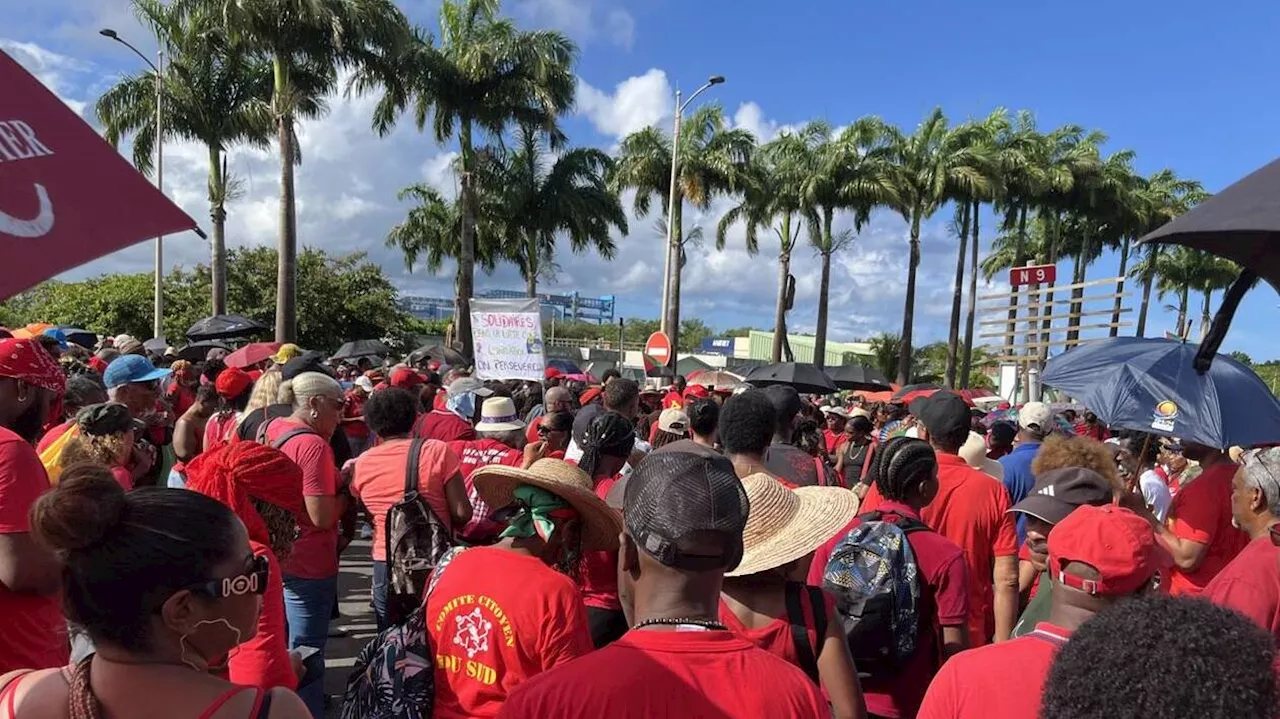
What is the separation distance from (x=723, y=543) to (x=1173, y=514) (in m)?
2.99

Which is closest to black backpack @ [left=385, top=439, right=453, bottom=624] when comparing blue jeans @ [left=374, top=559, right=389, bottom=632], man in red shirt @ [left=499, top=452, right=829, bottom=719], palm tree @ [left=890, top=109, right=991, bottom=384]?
blue jeans @ [left=374, top=559, right=389, bottom=632]

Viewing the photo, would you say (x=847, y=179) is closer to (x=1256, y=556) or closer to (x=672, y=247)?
(x=672, y=247)

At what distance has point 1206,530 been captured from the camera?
353 cm

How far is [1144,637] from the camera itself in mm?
1275

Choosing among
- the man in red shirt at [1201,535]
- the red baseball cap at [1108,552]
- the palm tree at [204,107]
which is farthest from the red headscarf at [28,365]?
the palm tree at [204,107]

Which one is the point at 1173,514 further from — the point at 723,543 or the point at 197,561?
the point at 197,561

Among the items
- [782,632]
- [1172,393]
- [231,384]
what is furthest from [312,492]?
[1172,393]

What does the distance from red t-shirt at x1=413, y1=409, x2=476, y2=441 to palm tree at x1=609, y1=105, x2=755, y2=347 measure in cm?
2240

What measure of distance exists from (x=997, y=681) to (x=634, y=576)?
34.4 inches

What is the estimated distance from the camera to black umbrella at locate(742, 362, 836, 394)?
13078 mm

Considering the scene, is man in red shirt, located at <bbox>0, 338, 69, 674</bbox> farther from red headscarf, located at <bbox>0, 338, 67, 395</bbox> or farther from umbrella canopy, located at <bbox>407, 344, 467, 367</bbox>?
umbrella canopy, located at <bbox>407, 344, 467, 367</bbox>

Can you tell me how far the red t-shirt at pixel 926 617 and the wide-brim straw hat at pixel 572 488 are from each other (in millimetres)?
737

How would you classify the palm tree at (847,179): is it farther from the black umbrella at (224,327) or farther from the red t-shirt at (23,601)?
the red t-shirt at (23,601)

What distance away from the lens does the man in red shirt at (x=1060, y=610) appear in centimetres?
187
